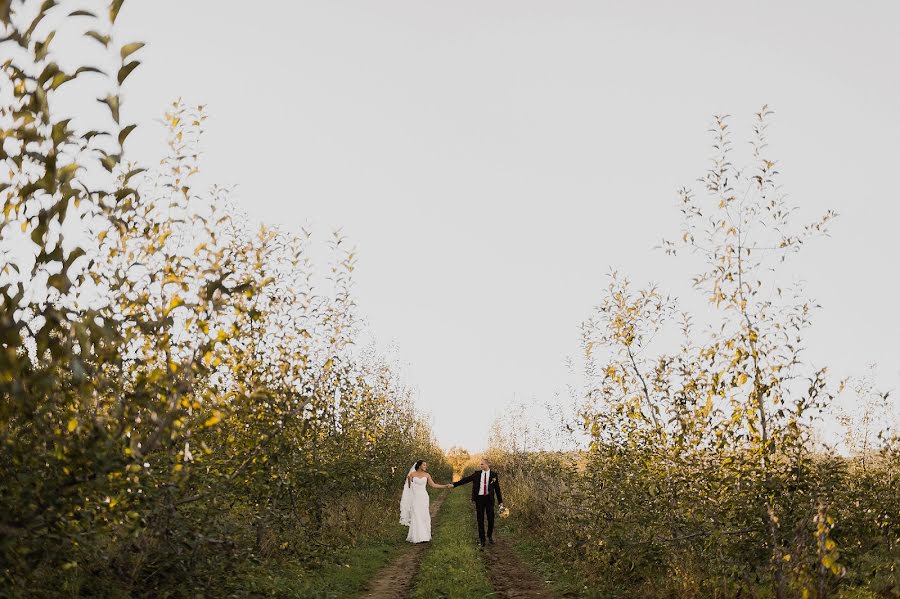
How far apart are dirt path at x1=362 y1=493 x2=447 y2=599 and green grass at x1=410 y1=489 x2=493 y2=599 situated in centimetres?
21

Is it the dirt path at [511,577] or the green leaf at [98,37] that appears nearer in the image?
the green leaf at [98,37]

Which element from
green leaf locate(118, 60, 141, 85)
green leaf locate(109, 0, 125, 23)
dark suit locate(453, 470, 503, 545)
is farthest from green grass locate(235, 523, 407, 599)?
green leaf locate(109, 0, 125, 23)

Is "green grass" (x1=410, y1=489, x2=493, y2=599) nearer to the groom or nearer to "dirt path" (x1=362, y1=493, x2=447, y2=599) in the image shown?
"dirt path" (x1=362, y1=493, x2=447, y2=599)

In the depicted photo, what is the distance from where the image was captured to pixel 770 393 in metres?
7.34

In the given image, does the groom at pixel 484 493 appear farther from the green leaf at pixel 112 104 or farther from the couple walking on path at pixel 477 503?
the green leaf at pixel 112 104

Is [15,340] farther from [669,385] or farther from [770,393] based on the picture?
[669,385]

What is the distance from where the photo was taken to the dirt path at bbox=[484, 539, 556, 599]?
39.2ft

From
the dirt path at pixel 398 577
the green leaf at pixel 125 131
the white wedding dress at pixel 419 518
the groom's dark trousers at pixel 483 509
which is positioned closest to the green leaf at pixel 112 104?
the green leaf at pixel 125 131

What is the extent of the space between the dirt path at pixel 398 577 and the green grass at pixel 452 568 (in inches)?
8.4

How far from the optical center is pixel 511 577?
543 inches

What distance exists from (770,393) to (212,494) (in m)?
6.27

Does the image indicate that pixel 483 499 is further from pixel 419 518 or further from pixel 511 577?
pixel 511 577

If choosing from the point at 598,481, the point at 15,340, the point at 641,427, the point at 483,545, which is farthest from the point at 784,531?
the point at 483,545

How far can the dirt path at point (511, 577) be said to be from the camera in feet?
39.2
